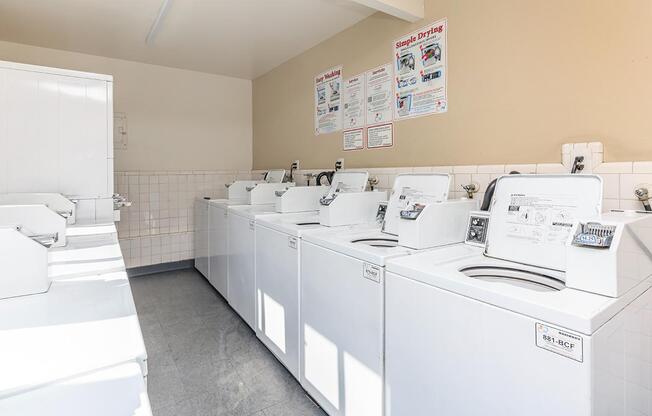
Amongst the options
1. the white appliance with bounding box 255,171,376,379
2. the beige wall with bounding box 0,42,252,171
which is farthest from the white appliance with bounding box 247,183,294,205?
the beige wall with bounding box 0,42,252,171

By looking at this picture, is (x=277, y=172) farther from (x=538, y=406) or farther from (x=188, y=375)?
(x=538, y=406)

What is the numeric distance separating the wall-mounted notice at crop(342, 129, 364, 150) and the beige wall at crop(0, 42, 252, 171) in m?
2.27

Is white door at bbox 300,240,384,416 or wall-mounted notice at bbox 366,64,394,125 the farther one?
wall-mounted notice at bbox 366,64,394,125

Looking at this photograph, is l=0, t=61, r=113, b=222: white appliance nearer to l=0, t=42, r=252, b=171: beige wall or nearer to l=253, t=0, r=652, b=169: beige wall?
l=0, t=42, r=252, b=171: beige wall

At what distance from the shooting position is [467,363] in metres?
1.12

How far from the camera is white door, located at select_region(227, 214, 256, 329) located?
8.87 ft

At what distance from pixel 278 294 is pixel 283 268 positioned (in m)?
0.20

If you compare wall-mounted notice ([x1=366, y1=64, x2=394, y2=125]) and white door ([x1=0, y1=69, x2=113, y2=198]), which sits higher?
wall-mounted notice ([x1=366, y1=64, x2=394, y2=125])

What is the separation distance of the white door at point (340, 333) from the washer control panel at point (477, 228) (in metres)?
0.62

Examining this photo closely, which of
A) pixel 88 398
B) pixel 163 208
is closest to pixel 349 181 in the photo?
pixel 88 398

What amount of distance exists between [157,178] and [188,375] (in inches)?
110

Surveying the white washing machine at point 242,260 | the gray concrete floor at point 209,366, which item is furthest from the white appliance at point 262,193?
the gray concrete floor at point 209,366

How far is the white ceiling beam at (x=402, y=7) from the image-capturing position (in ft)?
7.22

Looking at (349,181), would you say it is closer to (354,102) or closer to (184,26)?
(354,102)
